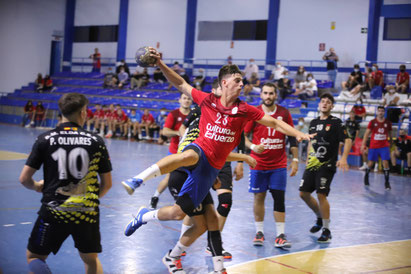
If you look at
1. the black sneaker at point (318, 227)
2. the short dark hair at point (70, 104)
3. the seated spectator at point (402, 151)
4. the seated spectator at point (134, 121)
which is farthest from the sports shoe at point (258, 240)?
the seated spectator at point (134, 121)

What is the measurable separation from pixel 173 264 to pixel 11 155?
1081 centimetres

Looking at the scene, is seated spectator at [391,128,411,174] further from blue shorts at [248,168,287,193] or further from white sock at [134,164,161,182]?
white sock at [134,164,161,182]

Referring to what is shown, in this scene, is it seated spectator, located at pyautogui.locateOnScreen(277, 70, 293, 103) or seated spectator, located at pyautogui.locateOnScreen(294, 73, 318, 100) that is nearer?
seated spectator, located at pyautogui.locateOnScreen(277, 70, 293, 103)

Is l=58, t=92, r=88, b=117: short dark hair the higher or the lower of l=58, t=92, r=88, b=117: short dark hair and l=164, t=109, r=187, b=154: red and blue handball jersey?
the higher

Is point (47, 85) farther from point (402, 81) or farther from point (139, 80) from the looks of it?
point (402, 81)

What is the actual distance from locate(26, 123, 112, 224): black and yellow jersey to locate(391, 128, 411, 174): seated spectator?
1446cm

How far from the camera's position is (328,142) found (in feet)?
23.3

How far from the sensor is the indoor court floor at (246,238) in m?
5.40

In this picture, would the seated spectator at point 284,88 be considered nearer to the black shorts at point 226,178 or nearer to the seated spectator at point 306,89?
the seated spectator at point 306,89

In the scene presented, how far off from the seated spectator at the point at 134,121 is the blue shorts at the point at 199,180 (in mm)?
19931

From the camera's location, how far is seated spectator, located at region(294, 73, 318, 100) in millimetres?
23141

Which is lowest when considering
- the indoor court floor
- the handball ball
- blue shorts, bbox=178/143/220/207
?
the indoor court floor

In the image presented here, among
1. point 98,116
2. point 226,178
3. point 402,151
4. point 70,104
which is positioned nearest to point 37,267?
point 70,104

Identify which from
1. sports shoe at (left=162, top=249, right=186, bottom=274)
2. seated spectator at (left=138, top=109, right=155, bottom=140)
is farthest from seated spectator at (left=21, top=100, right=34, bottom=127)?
sports shoe at (left=162, top=249, right=186, bottom=274)
